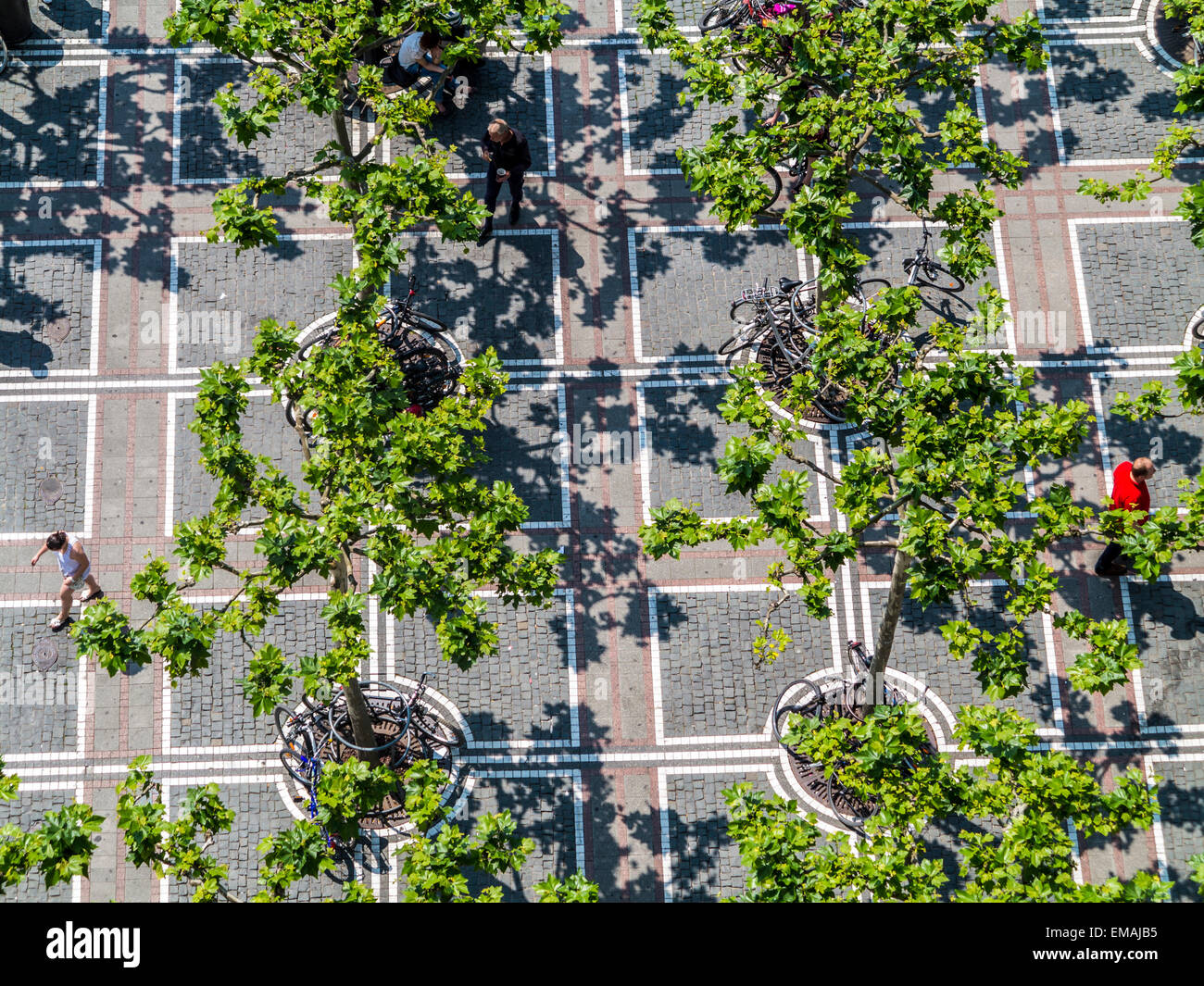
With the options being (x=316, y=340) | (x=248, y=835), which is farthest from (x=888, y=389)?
(x=248, y=835)

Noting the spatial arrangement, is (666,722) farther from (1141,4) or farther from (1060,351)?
(1141,4)

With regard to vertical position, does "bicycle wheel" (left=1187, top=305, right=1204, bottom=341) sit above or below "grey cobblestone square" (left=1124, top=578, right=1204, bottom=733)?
above

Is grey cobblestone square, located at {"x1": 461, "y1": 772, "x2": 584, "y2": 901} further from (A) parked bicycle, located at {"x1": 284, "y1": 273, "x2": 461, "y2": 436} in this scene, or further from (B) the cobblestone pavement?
(A) parked bicycle, located at {"x1": 284, "y1": 273, "x2": 461, "y2": 436}

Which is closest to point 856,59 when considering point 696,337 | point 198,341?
point 696,337

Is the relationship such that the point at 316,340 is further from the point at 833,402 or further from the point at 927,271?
the point at 927,271

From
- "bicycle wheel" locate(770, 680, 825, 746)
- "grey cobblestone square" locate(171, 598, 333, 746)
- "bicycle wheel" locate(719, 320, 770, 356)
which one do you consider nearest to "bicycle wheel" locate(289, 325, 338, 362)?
"grey cobblestone square" locate(171, 598, 333, 746)

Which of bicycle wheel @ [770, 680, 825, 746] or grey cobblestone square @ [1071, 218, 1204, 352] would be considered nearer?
bicycle wheel @ [770, 680, 825, 746]

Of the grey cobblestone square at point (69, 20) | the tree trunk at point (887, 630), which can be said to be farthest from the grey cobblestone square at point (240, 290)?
the tree trunk at point (887, 630)
